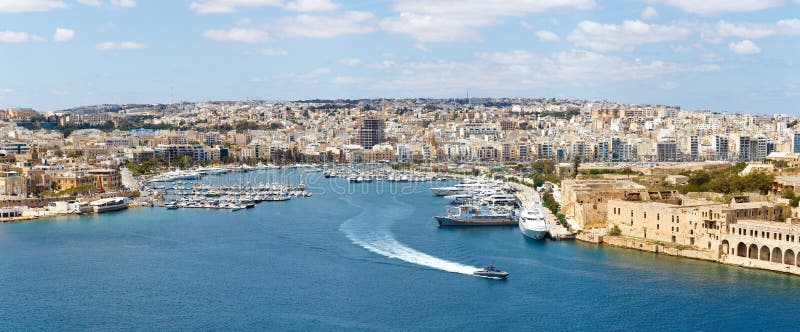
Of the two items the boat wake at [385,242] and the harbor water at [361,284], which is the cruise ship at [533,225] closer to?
the harbor water at [361,284]

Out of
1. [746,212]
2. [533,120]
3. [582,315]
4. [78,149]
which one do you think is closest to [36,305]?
[582,315]

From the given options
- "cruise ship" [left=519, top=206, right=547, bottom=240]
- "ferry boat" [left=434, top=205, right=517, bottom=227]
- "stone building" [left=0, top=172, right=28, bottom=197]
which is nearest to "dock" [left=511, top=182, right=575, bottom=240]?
"cruise ship" [left=519, top=206, right=547, bottom=240]

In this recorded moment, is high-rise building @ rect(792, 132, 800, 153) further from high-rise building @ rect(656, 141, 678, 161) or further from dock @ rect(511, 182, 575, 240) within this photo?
dock @ rect(511, 182, 575, 240)

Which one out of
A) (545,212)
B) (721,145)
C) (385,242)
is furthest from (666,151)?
(385,242)

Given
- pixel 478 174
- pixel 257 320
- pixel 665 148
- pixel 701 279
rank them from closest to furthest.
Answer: pixel 257 320 < pixel 701 279 < pixel 478 174 < pixel 665 148

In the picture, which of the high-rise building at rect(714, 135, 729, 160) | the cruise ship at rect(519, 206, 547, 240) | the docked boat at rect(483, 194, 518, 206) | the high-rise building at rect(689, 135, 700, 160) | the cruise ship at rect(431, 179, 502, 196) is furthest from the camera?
the high-rise building at rect(689, 135, 700, 160)

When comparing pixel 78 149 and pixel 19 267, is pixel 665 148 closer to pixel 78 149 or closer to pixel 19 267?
pixel 78 149
